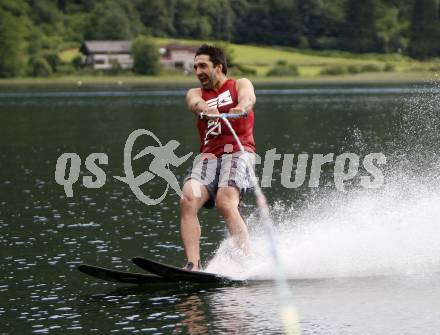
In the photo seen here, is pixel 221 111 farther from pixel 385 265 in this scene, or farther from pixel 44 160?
pixel 44 160

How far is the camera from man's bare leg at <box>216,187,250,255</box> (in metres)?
14.8

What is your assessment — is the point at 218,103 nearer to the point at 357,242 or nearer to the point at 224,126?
the point at 224,126

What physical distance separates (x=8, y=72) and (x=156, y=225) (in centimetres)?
15663

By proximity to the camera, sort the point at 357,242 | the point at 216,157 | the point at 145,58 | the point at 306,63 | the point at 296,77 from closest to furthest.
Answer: the point at 216,157
the point at 357,242
the point at 296,77
the point at 145,58
the point at 306,63

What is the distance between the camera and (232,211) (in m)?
14.8

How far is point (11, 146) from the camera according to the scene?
45.0 meters

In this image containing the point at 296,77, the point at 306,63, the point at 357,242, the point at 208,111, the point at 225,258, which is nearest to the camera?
the point at 208,111

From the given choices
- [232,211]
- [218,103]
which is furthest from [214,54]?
[232,211]

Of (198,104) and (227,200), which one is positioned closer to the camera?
(198,104)

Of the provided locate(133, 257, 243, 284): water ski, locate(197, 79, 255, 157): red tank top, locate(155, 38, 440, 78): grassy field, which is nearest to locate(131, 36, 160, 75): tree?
locate(155, 38, 440, 78): grassy field

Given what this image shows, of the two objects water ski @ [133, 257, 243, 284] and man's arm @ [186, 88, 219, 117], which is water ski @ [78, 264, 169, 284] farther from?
man's arm @ [186, 88, 219, 117]

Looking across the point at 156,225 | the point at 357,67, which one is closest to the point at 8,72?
the point at 357,67

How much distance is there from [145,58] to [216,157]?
550 ft

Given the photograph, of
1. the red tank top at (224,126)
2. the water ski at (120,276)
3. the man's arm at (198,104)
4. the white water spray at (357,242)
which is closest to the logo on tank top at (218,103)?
the red tank top at (224,126)
